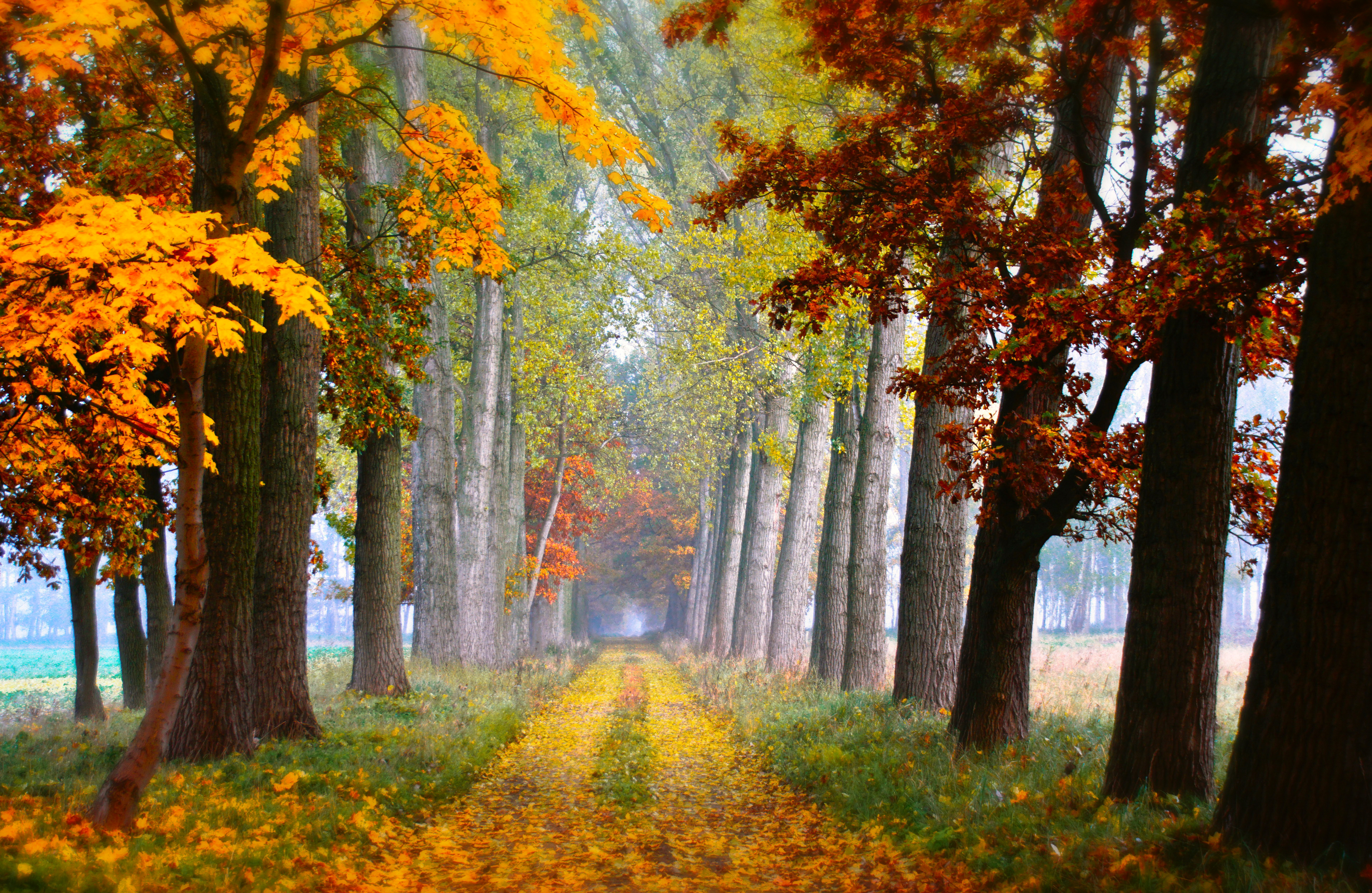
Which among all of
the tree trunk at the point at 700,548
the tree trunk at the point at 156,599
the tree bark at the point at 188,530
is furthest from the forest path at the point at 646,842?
the tree trunk at the point at 700,548

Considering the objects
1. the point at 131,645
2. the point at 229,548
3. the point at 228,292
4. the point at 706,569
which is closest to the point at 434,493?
the point at 131,645

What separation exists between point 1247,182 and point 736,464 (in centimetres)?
2095

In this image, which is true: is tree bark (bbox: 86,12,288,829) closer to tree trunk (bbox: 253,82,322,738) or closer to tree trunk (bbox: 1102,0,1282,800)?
tree trunk (bbox: 253,82,322,738)

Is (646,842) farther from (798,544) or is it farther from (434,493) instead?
(798,544)

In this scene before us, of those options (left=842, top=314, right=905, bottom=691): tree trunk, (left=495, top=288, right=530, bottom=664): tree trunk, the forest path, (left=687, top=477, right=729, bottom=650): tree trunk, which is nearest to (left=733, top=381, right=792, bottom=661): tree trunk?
(left=495, top=288, right=530, bottom=664): tree trunk

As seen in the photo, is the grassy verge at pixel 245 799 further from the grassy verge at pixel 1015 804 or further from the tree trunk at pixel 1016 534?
the tree trunk at pixel 1016 534

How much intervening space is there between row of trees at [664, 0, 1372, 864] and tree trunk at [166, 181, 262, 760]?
13.8 ft

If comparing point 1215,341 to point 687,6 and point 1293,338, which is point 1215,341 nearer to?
point 1293,338

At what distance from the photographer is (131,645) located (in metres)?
12.6

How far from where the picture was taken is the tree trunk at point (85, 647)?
1191 cm

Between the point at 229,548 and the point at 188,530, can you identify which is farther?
the point at 229,548

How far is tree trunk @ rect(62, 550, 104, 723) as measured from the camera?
39.1ft

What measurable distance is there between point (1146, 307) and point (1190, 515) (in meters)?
1.47

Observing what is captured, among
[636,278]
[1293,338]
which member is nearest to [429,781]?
[1293,338]
